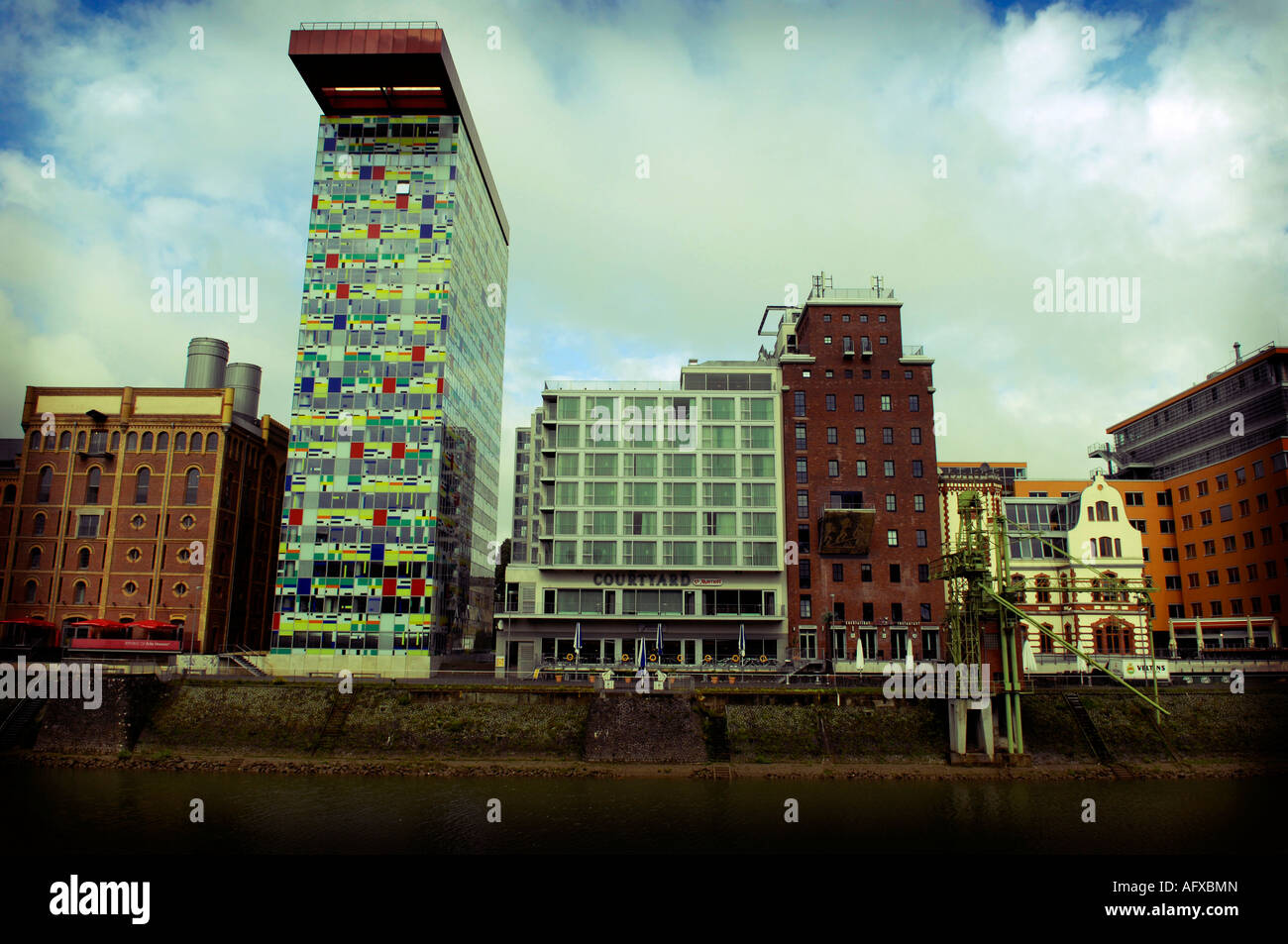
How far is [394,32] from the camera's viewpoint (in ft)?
273

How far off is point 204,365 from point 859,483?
257ft

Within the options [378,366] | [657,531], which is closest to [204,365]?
[378,366]

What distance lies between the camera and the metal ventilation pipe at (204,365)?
99938 mm

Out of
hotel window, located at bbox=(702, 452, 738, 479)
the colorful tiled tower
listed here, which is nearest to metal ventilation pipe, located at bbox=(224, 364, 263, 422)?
the colorful tiled tower

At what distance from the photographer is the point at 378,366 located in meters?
82.8

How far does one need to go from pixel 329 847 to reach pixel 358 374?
56.5m

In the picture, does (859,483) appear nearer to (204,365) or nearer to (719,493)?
(719,493)

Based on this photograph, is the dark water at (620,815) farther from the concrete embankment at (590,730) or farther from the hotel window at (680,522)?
the hotel window at (680,522)

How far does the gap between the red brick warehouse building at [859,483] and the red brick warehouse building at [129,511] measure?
192 ft

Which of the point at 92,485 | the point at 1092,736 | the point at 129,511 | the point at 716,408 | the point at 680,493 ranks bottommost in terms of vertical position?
the point at 1092,736

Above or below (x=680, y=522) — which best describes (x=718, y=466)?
above

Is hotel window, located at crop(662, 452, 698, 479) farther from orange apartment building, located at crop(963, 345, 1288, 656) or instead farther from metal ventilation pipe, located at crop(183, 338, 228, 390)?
metal ventilation pipe, located at crop(183, 338, 228, 390)
